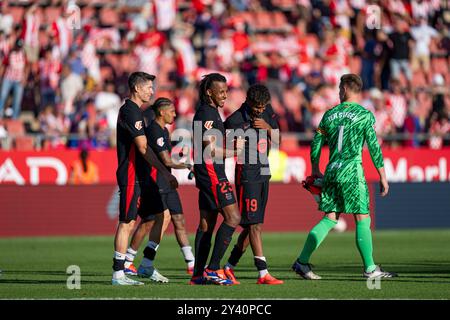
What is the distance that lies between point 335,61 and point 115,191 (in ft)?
26.2

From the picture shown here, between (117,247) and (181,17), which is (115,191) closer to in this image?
(181,17)

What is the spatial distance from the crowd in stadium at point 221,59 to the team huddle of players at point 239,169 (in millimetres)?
13013

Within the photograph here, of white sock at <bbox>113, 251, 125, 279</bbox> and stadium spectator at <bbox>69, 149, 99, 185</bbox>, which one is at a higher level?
stadium spectator at <bbox>69, 149, 99, 185</bbox>

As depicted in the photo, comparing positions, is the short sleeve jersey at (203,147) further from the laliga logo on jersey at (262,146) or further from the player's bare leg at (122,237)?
the player's bare leg at (122,237)

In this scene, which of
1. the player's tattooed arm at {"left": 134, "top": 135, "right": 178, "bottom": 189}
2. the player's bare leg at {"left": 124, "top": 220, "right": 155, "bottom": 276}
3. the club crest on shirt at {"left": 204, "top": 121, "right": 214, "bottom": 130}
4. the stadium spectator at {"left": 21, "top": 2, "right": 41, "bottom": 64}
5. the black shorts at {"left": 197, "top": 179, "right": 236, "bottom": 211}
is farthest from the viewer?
the stadium spectator at {"left": 21, "top": 2, "right": 41, "bottom": 64}

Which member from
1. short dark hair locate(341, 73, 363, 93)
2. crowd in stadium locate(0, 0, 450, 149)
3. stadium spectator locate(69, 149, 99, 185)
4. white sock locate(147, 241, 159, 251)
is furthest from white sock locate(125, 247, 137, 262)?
crowd in stadium locate(0, 0, 450, 149)

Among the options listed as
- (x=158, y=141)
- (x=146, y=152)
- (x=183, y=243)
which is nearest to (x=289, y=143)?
(x=183, y=243)

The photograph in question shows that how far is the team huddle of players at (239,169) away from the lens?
42.6 feet

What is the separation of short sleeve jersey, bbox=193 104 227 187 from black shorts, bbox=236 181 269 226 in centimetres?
51

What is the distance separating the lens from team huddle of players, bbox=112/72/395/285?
42.6 ft

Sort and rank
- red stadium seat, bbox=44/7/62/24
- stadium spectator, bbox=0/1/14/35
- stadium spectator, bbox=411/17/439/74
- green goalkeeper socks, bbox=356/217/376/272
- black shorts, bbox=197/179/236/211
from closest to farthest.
Result: black shorts, bbox=197/179/236/211, green goalkeeper socks, bbox=356/217/376/272, stadium spectator, bbox=0/1/14/35, red stadium seat, bbox=44/7/62/24, stadium spectator, bbox=411/17/439/74

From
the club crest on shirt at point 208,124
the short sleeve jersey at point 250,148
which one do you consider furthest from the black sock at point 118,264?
the club crest on shirt at point 208,124

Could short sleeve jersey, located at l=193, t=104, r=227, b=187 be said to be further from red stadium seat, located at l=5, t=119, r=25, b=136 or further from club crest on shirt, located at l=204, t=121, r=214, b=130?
red stadium seat, located at l=5, t=119, r=25, b=136

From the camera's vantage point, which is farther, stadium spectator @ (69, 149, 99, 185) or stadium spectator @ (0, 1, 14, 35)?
stadium spectator @ (0, 1, 14, 35)
